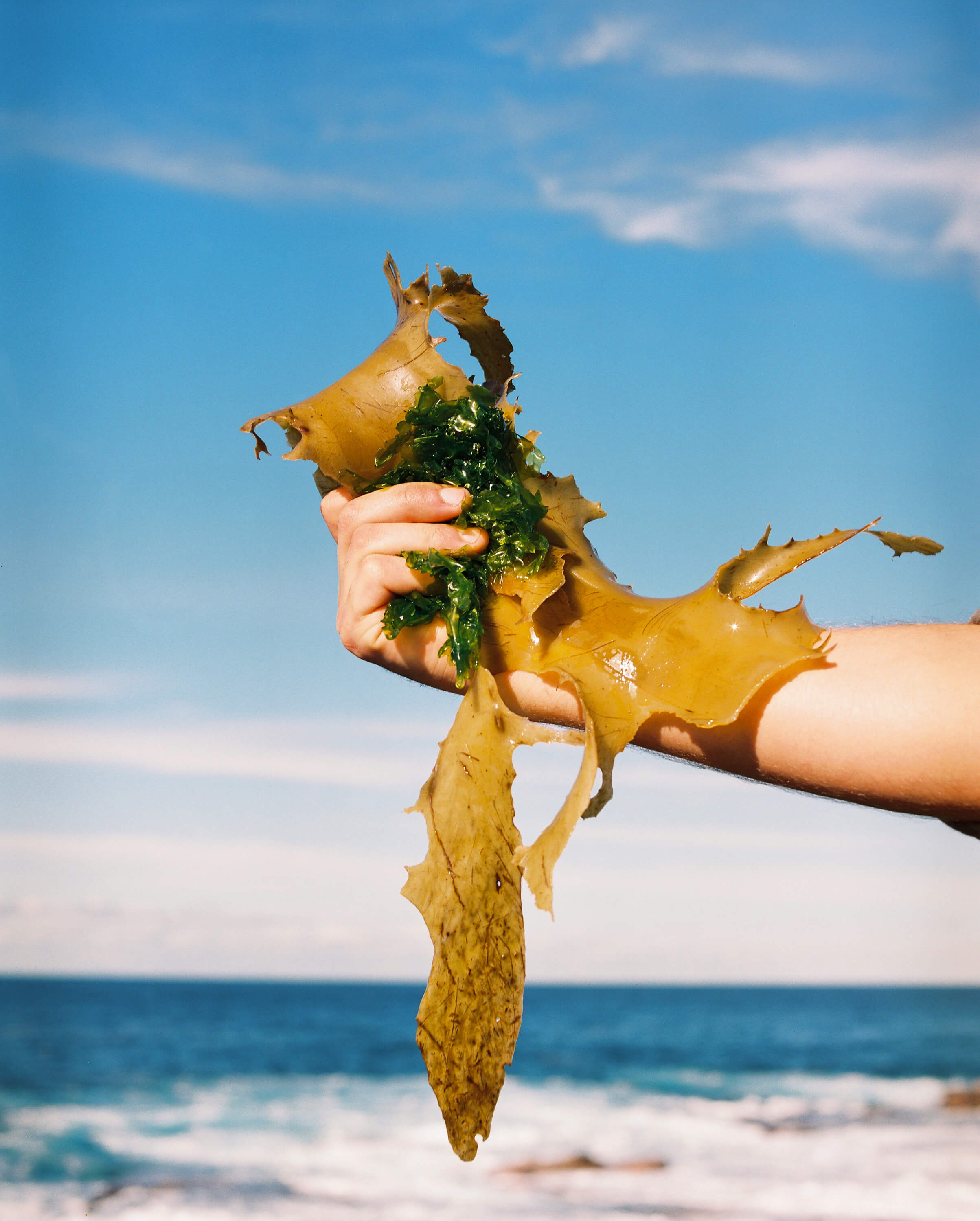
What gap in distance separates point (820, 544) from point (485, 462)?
613mm

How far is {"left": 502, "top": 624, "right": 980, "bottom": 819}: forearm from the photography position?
6.24 ft

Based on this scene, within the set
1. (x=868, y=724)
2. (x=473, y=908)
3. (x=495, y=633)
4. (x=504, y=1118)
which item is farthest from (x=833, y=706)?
(x=504, y=1118)

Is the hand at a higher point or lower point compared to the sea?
higher

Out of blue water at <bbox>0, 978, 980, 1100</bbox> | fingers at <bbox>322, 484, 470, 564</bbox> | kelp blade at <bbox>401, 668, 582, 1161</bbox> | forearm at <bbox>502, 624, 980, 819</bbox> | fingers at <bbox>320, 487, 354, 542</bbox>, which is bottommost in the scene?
blue water at <bbox>0, 978, 980, 1100</bbox>

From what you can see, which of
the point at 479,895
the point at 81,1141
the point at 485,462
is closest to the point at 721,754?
the point at 479,895

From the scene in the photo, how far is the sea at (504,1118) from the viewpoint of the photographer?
17.7 m

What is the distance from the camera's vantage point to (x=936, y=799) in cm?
196

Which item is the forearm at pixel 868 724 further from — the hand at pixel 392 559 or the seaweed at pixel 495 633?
the hand at pixel 392 559

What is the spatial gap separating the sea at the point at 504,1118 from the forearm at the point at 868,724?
670 inches

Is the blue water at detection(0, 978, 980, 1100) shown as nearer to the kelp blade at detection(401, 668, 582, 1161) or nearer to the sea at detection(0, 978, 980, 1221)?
the sea at detection(0, 978, 980, 1221)

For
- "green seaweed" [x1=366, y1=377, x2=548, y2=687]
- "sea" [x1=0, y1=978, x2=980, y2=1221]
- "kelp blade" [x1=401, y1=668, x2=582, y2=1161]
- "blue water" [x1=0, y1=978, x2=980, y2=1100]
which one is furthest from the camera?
"blue water" [x1=0, y1=978, x2=980, y2=1100]

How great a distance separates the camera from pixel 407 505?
1.96 m

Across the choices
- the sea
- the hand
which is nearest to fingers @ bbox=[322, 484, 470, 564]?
the hand

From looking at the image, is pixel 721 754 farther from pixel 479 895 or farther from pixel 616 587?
pixel 479 895
